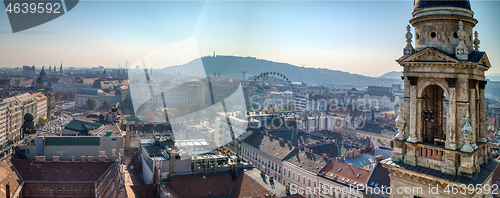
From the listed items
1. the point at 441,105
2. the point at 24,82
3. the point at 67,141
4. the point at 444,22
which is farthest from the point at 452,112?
the point at 24,82

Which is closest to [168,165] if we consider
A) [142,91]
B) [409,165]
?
[409,165]

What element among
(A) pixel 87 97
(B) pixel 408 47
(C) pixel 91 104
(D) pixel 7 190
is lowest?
(D) pixel 7 190

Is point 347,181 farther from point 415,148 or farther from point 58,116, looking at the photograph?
point 58,116

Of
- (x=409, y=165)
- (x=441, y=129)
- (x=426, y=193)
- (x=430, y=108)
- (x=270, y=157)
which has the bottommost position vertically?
(x=270, y=157)

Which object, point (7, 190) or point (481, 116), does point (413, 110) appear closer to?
point (481, 116)

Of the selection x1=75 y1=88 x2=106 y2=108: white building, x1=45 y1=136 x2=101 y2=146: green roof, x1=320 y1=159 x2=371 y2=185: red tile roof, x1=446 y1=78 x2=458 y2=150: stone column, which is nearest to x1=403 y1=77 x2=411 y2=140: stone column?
x1=446 y1=78 x2=458 y2=150: stone column

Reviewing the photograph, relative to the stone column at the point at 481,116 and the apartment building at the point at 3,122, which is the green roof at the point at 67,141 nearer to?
the stone column at the point at 481,116
